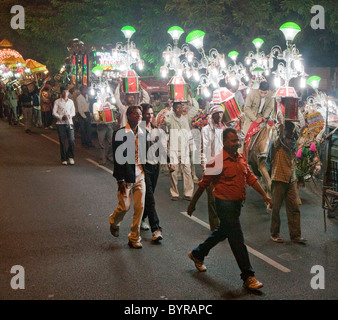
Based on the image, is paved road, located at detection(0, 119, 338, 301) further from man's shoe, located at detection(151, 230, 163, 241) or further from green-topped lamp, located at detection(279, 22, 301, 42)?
green-topped lamp, located at detection(279, 22, 301, 42)

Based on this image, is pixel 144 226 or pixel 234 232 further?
pixel 144 226

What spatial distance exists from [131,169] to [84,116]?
33.2ft

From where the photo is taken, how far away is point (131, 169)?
7.15 metres

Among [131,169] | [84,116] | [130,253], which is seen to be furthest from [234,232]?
[84,116]

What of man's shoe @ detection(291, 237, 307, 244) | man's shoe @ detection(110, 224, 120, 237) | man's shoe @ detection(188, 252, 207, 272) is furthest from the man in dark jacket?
man's shoe @ detection(291, 237, 307, 244)

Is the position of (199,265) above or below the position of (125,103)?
below

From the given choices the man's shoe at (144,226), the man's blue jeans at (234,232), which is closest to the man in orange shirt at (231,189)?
the man's blue jeans at (234,232)

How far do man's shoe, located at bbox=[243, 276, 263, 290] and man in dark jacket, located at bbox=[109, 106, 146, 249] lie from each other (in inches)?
77.0

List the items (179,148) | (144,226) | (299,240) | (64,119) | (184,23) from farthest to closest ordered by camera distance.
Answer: (184,23)
(64,119)
(179,148)
(144,226)
(299,240)

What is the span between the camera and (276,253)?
6.98 metres

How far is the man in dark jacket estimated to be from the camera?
23.4 feet

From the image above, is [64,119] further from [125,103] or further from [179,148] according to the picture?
[179,148]
